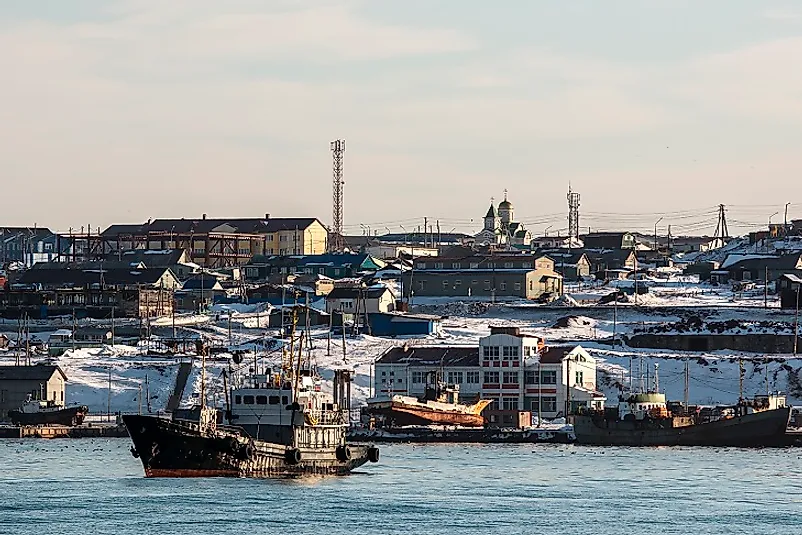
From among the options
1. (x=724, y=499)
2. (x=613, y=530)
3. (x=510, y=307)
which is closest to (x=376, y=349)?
(x=510, y=307)

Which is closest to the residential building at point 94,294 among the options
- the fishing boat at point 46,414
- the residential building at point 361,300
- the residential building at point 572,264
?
the residential building at point 361,300

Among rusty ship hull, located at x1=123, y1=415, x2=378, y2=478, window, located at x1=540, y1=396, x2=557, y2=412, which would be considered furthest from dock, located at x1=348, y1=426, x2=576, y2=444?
rusty ship hull, located at x1=123, y1=415, x2=378, y2=478

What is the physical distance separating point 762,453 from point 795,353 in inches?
1308

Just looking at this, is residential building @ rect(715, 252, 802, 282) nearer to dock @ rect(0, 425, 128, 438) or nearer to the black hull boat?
the black hull boat

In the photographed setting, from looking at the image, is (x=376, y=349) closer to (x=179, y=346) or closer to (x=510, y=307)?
(x=179, y=346)

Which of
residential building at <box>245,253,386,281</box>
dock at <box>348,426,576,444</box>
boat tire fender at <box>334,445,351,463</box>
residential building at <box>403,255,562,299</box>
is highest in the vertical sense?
residential building at <box>245,253,386,281</box>

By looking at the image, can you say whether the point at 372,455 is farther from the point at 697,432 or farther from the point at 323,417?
the point at 697,432

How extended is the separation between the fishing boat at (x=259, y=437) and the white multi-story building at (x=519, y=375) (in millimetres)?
36341

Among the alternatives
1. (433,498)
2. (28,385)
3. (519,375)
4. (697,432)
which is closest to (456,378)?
(519,375)

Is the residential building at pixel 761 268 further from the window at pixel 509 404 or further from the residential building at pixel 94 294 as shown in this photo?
the window at pixel 509 404

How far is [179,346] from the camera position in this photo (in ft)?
449

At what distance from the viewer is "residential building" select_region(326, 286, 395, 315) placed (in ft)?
502

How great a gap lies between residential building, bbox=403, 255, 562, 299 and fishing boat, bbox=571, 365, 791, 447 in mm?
62200

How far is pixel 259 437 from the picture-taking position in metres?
75.5
